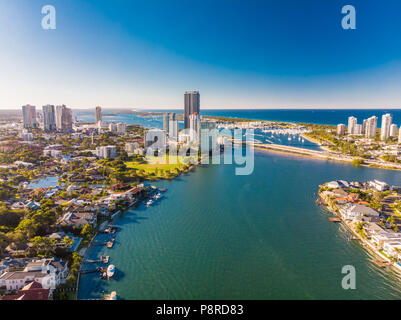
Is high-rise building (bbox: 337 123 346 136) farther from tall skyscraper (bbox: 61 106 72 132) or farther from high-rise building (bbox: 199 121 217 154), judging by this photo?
tall skyscraper (bbox: 61 106 72 132)

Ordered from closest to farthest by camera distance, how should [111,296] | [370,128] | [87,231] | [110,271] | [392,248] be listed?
[111,296] → [110,271] → [392,248] → [87,231] → [370,128]

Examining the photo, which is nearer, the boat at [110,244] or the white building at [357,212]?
the boat at [110,244]

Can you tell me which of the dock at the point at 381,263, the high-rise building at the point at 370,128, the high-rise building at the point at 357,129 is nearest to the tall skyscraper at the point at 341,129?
Result: the high-rise building at the point at 357,129

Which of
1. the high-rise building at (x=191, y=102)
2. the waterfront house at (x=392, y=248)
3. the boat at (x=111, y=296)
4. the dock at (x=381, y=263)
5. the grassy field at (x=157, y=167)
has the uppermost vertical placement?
the high-rise building at (x=191, y=102)

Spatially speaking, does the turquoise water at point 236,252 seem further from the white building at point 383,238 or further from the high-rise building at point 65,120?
the high-rise building at point 65,120

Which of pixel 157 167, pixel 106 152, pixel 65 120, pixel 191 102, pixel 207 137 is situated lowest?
pixel 157 167

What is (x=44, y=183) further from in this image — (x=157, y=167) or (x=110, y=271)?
(x=110, y=271)

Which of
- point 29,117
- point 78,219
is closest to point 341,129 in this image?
point 78,219
